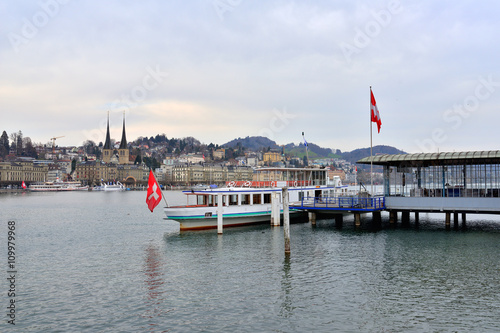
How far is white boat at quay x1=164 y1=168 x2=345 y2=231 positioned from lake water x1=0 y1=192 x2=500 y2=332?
3995 millimetres

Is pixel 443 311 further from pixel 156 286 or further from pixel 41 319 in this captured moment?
pixel 41 319

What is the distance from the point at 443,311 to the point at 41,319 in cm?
1805

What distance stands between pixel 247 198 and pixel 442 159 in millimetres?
21082

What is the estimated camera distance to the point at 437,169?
45375 millimetres

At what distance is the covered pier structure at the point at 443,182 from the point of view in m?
41.3

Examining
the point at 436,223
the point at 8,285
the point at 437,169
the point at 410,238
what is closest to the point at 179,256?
the point at 8,285

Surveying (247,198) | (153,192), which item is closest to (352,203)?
(247,198)

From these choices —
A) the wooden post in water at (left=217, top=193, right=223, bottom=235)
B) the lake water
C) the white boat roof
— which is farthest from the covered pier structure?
the wooden post in water at (left=217, top=193, right=223, bottom=235)

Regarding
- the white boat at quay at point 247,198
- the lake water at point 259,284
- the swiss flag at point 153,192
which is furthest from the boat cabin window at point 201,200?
the lake water at point 259,284

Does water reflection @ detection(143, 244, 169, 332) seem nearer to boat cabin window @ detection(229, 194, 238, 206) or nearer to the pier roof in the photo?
boat cabin window @ detection(229, 194, 238, 206)

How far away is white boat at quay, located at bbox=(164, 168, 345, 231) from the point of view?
45.3m

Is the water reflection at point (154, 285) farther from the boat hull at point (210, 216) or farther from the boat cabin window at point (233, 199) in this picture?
the boat cabin window at point (233, 199)

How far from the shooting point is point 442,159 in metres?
41.7

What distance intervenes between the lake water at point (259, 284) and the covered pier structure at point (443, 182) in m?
3.19
